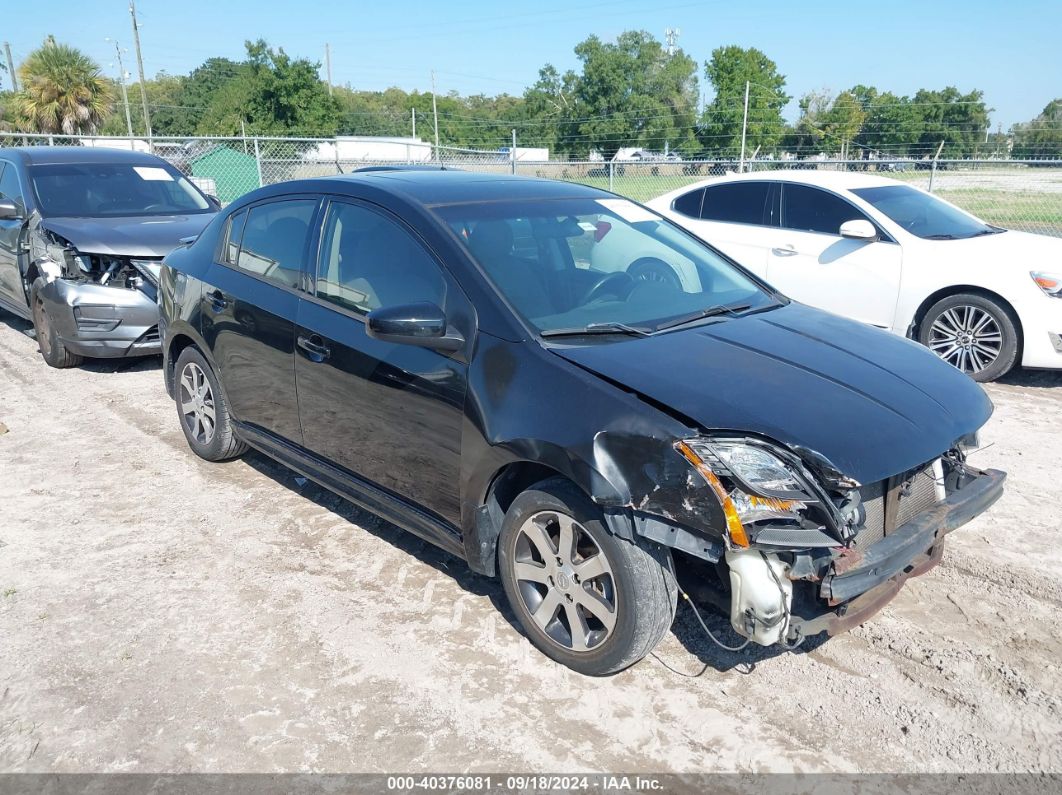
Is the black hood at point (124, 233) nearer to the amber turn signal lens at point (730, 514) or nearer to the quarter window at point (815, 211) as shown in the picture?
the quarter window at point (815, 211)

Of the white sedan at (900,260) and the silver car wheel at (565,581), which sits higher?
the white sedan at (900,260)

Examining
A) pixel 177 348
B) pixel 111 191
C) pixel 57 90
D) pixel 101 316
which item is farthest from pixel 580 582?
pixel 57 90

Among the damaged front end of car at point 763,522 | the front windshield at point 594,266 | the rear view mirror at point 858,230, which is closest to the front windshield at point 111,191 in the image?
the front windshield at point 594,266

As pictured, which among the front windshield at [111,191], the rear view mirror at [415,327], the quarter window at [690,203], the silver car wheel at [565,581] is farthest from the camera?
the quarter window at [690,203]

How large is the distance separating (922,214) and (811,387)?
5421 mm

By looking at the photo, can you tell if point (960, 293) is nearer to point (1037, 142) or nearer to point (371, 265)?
point (371, 265)

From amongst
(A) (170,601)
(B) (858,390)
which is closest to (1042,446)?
(B) (858,390)

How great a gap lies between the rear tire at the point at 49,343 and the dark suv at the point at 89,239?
12 mm

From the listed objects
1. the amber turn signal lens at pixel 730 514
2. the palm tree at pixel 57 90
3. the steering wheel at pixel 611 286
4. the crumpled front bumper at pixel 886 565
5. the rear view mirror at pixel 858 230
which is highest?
the palm tree at pixel 57 90

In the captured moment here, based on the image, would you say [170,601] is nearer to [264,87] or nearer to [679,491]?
[679,491]

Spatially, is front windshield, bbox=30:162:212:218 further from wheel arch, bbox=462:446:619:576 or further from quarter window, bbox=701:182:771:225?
wheel arch, bbox=462:446:619:576

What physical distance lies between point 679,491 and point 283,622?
1903 mm

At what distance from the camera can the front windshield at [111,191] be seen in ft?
26.7

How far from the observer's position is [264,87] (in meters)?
50.3
